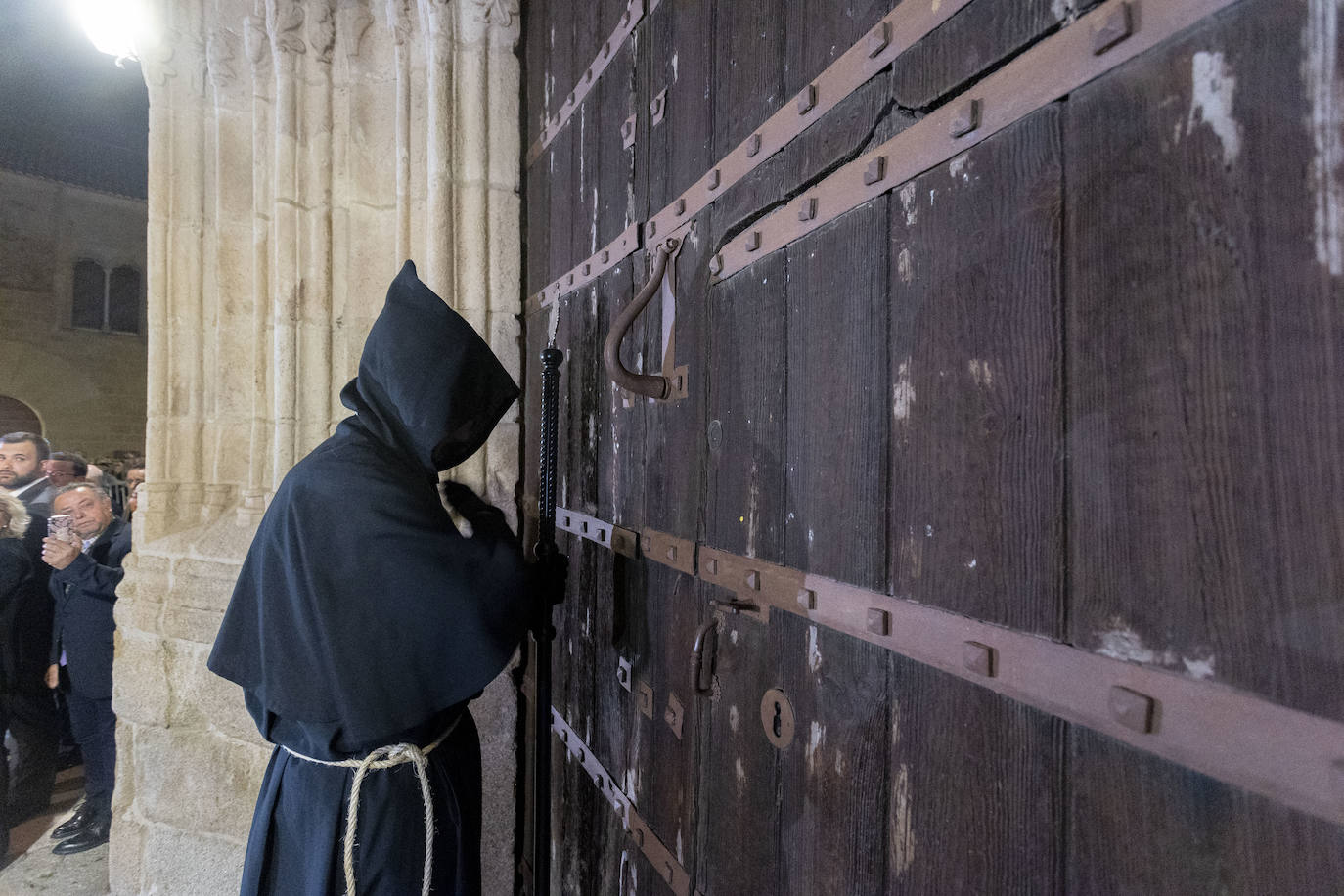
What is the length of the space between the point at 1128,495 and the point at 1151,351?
0.10 meters

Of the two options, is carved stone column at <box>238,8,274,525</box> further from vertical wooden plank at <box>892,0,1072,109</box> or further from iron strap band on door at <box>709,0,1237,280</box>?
vertical wooden plank at <box>892,0,1072,109</box>

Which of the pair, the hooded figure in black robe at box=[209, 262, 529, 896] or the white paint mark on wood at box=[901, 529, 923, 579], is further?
the hooded figure in black robe at box=[209, 262, 529, 896]

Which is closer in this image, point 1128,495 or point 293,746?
point 1128,495

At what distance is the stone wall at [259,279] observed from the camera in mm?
2049

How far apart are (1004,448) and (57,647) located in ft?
15.2

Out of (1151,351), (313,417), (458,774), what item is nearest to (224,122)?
(313,417)

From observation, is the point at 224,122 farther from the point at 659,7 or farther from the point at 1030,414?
the point at 1030,414

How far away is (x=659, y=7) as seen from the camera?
1229 mm

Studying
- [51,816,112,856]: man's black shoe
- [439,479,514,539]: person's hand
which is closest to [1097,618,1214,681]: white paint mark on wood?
[439,479,514,539]: person's hand

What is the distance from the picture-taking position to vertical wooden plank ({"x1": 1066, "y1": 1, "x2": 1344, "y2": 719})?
1.19 feet

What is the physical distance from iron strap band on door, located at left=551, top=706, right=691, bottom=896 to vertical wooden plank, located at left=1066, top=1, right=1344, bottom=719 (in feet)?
3.02

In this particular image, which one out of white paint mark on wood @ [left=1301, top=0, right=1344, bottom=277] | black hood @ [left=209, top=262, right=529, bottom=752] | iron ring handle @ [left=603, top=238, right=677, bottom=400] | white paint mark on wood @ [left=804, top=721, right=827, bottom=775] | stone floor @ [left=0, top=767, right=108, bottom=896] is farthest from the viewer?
stone floor @ [left=0, top=767, right=108, bottom=896]

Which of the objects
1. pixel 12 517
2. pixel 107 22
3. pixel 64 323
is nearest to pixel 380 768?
pixel 12 517

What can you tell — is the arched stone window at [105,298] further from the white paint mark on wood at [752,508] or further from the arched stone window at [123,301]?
the white paint mark on wood at [752,508]
